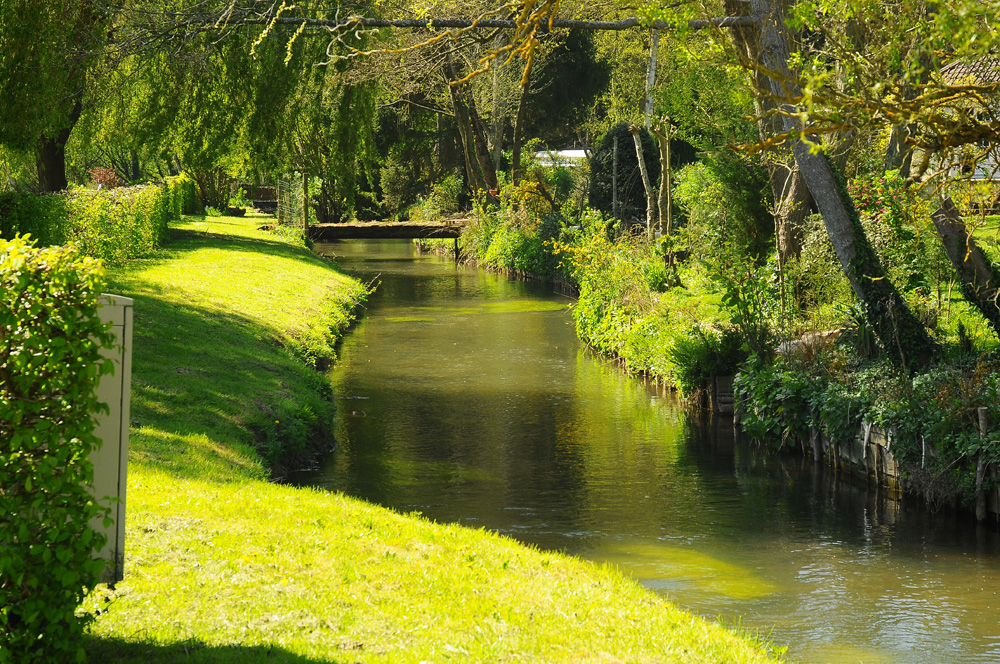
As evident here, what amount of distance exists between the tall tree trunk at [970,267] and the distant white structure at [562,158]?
1531 inches

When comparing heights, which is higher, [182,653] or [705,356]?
[705,356]

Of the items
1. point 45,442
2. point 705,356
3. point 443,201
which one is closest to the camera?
point 45,442

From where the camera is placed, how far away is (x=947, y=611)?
26.8 feet

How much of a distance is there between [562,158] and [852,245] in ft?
143

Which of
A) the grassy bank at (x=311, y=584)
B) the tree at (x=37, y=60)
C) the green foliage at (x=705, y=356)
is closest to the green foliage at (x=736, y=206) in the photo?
the green foliage at (x=705, y=356)

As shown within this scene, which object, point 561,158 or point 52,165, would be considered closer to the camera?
point 52,165

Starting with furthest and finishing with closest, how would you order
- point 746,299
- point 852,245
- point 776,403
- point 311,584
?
point 746,299 < point 776,403 < point 852,245 < point 311,584

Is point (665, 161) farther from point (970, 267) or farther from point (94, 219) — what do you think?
point (94, 219)

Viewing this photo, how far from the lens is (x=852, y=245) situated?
43.6 ft

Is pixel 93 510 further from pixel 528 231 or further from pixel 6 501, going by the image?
pixel 528 231

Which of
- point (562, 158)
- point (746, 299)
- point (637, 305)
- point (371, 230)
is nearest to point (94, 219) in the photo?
point (637, 305)

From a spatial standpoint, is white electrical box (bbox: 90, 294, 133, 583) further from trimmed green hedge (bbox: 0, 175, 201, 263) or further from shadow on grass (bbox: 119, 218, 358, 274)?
shadow on grass (bbox: 119, 218, 358, 274)

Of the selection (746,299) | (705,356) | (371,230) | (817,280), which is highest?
(371,230)

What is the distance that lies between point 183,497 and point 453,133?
45.2 meters
